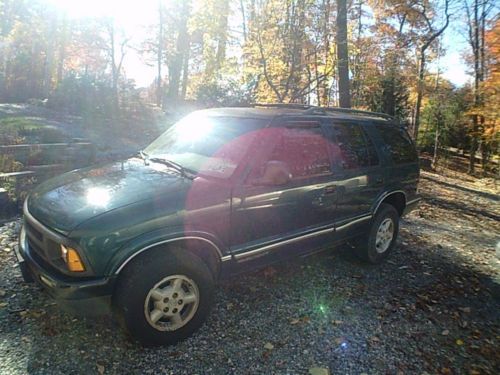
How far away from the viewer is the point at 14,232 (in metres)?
4.63

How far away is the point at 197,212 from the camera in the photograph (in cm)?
281

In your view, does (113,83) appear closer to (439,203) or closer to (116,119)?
(116,119)

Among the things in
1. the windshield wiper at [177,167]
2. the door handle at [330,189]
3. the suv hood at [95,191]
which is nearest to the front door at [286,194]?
the door handle at [330,189]

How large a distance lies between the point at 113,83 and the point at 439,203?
14.4 meters

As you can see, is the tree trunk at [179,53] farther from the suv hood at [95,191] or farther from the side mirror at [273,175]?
the side mirror at [273,175]

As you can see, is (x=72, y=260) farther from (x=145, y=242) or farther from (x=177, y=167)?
(x=177, y=167)

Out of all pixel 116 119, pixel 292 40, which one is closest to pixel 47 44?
pixel 116 119

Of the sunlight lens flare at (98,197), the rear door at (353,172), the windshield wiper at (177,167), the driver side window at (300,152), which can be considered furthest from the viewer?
the rear door at (353,172)

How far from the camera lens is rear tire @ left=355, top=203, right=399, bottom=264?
4.53 meters

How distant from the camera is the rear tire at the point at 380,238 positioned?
4.53 metres

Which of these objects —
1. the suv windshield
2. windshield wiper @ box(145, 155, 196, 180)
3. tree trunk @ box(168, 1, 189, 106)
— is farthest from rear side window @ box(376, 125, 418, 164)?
tree trunk @ box(168, 1, 189, 106)

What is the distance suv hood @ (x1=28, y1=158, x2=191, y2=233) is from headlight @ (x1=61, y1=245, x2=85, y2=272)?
14 centimetres

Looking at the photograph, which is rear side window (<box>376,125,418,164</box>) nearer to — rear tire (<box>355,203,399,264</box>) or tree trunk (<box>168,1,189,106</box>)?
rear tire (<box>355,203,399,264</box>)

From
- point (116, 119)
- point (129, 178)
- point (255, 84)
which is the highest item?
point (255, 84)
